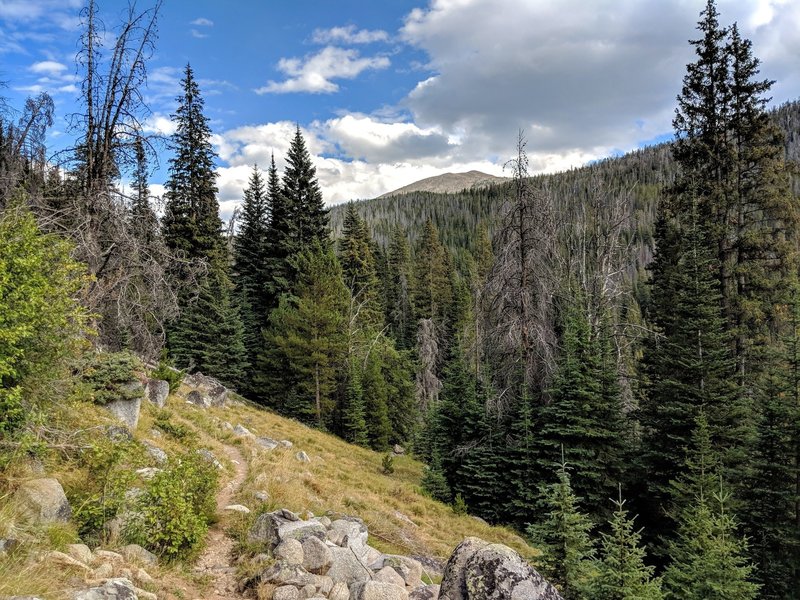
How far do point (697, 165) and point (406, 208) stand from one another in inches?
6057

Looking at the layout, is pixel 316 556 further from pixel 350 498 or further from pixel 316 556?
pixel 350 498

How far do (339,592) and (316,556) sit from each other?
75 centimetres

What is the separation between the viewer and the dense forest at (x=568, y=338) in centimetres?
673

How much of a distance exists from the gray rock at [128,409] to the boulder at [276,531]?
3.83 m

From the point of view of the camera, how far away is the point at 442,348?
4844cm

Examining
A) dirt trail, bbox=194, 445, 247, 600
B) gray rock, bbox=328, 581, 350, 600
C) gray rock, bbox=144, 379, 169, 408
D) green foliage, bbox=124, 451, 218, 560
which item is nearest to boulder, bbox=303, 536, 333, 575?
gray rock, bbox=328, 581, 350, 600

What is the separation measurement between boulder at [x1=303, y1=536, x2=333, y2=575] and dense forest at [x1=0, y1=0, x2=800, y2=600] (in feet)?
11.7

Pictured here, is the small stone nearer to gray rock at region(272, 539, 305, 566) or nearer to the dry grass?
gray rock at region(272, 539, 305, 566)

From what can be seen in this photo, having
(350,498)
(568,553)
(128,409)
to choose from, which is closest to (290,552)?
(568,553)

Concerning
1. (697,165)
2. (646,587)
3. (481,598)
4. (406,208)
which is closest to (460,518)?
(646,587)

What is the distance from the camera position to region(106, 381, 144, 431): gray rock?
29.9ft

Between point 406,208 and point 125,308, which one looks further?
point 406,208

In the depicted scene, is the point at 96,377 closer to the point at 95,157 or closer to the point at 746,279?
the point at 95,157

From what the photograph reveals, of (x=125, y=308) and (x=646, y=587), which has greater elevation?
(x=125, y=308)
